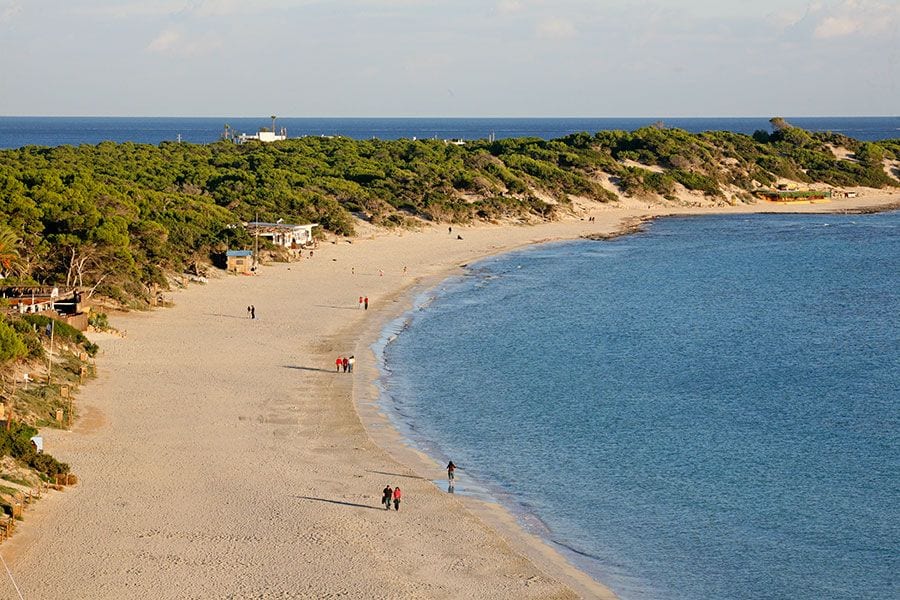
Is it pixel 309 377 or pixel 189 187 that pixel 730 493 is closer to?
pixel 309 377

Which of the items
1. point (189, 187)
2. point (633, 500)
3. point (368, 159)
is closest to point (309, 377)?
point (633, 500)

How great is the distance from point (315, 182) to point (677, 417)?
224 ft

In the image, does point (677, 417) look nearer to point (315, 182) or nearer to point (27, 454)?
point (27, 454)

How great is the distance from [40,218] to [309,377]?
18.5 meters

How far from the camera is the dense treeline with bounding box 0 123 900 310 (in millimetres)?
54688

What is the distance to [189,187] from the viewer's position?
98188mm

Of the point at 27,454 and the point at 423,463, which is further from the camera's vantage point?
the point at 423,463

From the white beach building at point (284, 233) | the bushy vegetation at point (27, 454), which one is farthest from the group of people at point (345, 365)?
the white beach building at point (284, 233)

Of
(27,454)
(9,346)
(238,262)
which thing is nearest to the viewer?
(27,454)

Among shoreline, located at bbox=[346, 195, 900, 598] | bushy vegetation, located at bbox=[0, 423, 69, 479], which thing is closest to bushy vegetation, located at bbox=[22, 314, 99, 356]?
shoreline, located at bbox=[346, 195, 900, 598]

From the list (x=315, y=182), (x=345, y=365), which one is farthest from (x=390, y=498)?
(x=315, y=182)

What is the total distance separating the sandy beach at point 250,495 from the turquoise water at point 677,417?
188cm

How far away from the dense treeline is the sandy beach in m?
5.13

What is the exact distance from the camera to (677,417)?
40438mm
